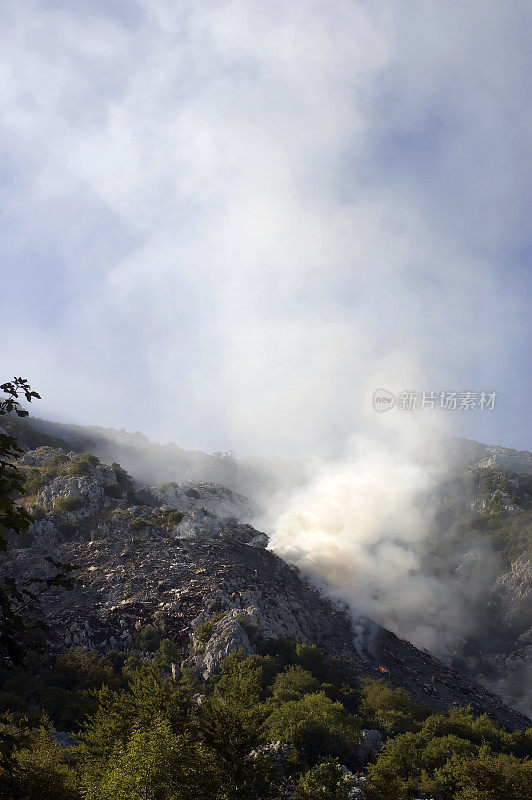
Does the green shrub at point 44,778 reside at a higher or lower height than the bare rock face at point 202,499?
lower

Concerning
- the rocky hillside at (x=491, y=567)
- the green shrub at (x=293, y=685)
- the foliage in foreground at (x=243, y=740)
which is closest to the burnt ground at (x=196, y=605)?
the foliage in foreground at (x=243, y=740)

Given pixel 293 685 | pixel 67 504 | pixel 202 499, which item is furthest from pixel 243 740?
pixel 202 499

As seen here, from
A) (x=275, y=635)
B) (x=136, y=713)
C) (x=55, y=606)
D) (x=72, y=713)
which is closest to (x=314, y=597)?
(x=275, y=635)

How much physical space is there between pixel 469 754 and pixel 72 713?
38585 mm

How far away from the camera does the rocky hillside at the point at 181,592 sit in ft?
209

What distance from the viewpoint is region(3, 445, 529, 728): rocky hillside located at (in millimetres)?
63781

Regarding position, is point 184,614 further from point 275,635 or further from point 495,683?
point 495,683

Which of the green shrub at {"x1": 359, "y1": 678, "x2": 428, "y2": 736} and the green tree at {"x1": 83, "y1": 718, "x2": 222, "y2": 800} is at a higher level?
the green shrub at {"x1": 359, "y1": 678, "x2": 428, "y2": 736}

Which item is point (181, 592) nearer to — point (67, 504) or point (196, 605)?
point (196, 605)

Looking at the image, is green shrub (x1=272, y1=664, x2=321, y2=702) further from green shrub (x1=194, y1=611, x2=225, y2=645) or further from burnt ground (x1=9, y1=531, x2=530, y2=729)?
green shrub (x1=194, y1=611, x2=225, y2=645)

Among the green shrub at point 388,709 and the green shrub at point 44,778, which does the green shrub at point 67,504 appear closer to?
the green shrub at point 388,709

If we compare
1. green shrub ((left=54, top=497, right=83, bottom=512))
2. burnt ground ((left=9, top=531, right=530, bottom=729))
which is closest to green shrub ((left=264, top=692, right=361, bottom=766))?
burnt ground ((left=9, top=531, right=530, bottom=729))

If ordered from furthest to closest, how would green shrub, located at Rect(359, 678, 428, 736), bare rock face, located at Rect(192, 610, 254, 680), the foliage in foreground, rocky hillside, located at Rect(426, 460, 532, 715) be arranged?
rocky hillside, located at Rect(426, 460, 532, 715) → bare rock face, located at Rect(192, 610, 254, 680) → green shrub, located at Rect(359, 678, 428, 736) → the foliage in foreground

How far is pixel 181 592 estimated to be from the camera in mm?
72000
